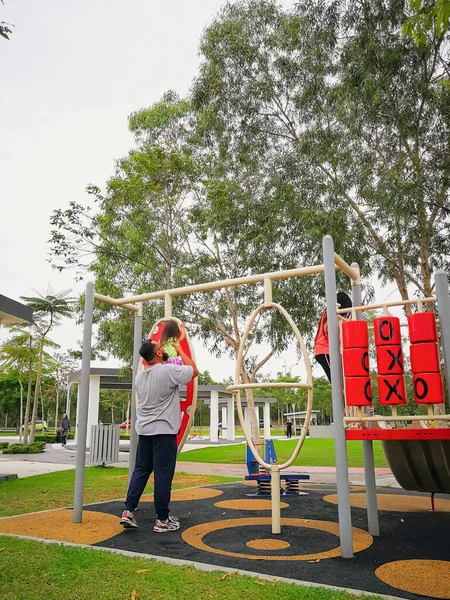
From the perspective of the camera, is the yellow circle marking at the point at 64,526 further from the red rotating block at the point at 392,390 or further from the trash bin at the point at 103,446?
the trash bin at the point at 103,446

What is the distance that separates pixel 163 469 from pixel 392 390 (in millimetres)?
2027

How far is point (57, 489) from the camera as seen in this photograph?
7004 mm

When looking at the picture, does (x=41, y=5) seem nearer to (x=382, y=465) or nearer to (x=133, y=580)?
(x=133, y=580)

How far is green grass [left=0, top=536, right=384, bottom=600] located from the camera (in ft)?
7.97

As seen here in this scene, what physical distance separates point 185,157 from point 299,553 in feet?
39.8

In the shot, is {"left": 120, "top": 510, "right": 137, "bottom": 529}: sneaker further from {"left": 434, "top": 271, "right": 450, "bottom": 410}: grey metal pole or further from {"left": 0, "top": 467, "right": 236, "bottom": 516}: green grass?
{"left": 434, "top": 271, "right": 450, "bottom": 410}: grey metal pole

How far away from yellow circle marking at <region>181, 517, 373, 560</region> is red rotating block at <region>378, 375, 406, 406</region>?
1.09 m

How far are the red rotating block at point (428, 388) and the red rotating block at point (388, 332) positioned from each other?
31 cm

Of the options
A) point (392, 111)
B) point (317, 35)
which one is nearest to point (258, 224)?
point (392, 111)

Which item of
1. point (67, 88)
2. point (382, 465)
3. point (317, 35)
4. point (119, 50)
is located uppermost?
point (317, 35)

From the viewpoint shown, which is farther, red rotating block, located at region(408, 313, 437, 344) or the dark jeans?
the dark jeans

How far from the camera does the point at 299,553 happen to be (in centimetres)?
327

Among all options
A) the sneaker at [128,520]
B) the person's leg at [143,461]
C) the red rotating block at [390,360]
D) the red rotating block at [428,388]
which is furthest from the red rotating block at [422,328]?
the sneaker at [128,520]

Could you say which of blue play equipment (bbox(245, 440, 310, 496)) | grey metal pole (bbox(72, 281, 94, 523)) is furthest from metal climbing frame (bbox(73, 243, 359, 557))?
blue play equipment (bbox(245, 440, 310, 496))
